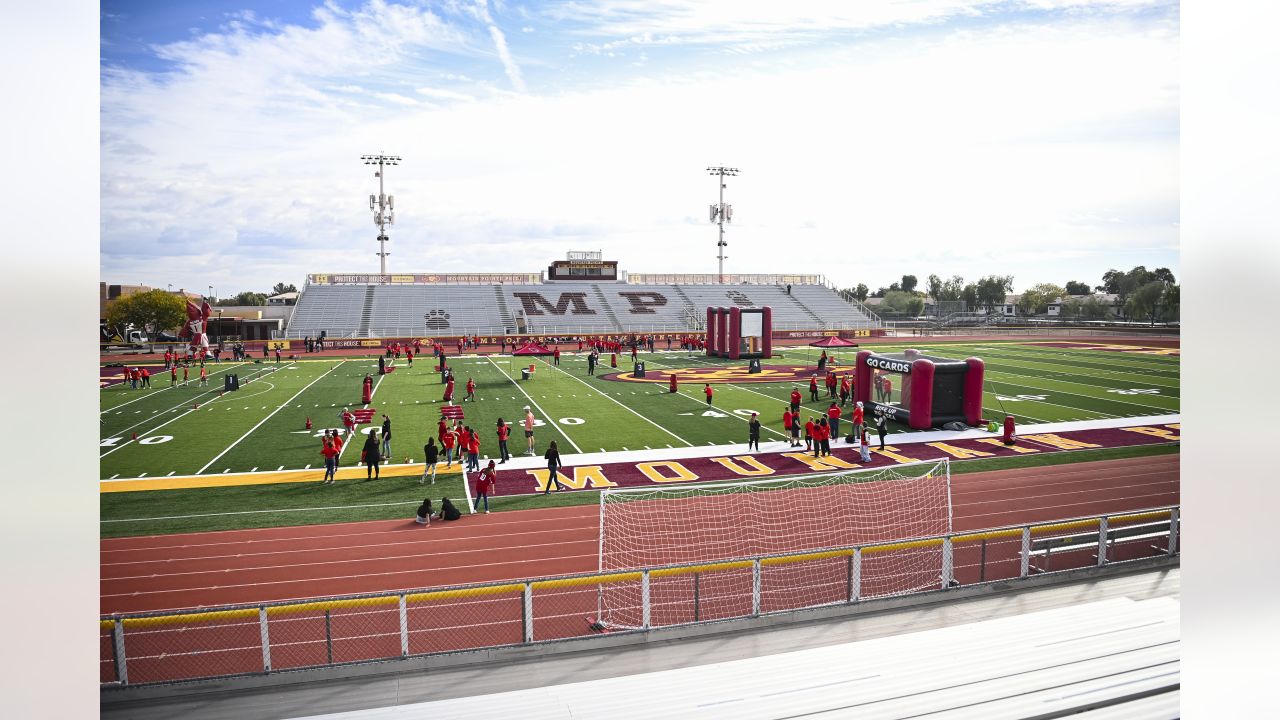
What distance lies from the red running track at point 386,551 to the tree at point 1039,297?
6948cm

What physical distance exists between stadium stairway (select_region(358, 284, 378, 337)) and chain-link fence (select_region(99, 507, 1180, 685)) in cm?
5065

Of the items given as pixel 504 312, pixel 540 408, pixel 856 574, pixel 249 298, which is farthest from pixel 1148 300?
pixel 249 298

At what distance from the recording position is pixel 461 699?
247 inches

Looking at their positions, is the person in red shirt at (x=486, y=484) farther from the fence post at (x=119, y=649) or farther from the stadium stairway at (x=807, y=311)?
the stadium stairway at (x=807, y=311)

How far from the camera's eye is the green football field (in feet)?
50.1

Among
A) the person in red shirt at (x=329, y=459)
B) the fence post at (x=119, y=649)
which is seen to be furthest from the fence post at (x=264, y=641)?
the person in red shirt at (x=329, y=459)

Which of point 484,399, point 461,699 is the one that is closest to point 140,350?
point 484,399

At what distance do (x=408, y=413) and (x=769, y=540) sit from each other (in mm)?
15868

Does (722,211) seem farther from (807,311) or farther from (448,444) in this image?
(448,444)

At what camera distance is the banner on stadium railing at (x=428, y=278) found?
66938 millimetres

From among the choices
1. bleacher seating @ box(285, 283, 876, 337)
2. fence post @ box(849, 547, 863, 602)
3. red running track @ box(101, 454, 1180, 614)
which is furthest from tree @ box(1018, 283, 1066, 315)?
fence post @ box(849, 547, 863, 602)

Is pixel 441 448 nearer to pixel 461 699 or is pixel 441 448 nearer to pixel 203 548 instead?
pixel 203 548

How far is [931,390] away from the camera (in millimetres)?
21750
